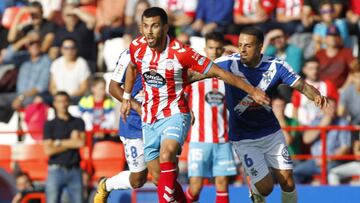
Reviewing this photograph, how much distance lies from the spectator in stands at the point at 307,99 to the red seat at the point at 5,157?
4.46 m

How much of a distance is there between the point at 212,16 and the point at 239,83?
25.4 ft

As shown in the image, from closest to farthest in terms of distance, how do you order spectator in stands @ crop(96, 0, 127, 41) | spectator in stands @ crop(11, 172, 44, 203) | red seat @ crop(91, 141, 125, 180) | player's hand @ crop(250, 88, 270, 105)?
player's hand @ crop(250, 88, 270, 105)
spectator in stands @ crop(11, 172, 44, 203)
red seat @ crop(91, 141, 125, 180)
spectator in stands @ crop(96, 0, 127, 41)

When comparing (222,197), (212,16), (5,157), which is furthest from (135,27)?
(222,197)

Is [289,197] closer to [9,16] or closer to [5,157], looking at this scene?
[5,157]

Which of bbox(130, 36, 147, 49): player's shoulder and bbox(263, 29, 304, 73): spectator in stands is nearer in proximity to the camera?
bbox(130, 36, 147, 49): player's shoulder

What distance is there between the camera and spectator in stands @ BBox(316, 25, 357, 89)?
62.7 feet

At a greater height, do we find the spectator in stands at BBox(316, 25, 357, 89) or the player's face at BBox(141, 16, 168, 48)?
the player's face at BBox(141, 16, 168, 48)

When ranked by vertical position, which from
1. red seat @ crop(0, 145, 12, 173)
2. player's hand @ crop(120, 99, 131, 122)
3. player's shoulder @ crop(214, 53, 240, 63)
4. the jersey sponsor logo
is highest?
player's shoulder @ crop(214, 53, 240, 63)

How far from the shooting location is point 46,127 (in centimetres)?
1789

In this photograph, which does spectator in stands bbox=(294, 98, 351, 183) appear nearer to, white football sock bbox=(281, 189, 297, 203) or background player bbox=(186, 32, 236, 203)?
background player bbox=(186, 32, 236, 203)

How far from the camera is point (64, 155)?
1758cm

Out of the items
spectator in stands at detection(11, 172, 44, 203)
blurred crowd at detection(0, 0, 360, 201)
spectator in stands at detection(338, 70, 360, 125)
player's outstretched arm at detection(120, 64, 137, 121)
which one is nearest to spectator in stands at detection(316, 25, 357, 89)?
blurred crowd at detection(0, 0, 360, 201)

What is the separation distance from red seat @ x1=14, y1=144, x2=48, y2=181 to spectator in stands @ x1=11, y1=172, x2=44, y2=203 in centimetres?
56

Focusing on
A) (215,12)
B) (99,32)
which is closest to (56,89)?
(99,32)
